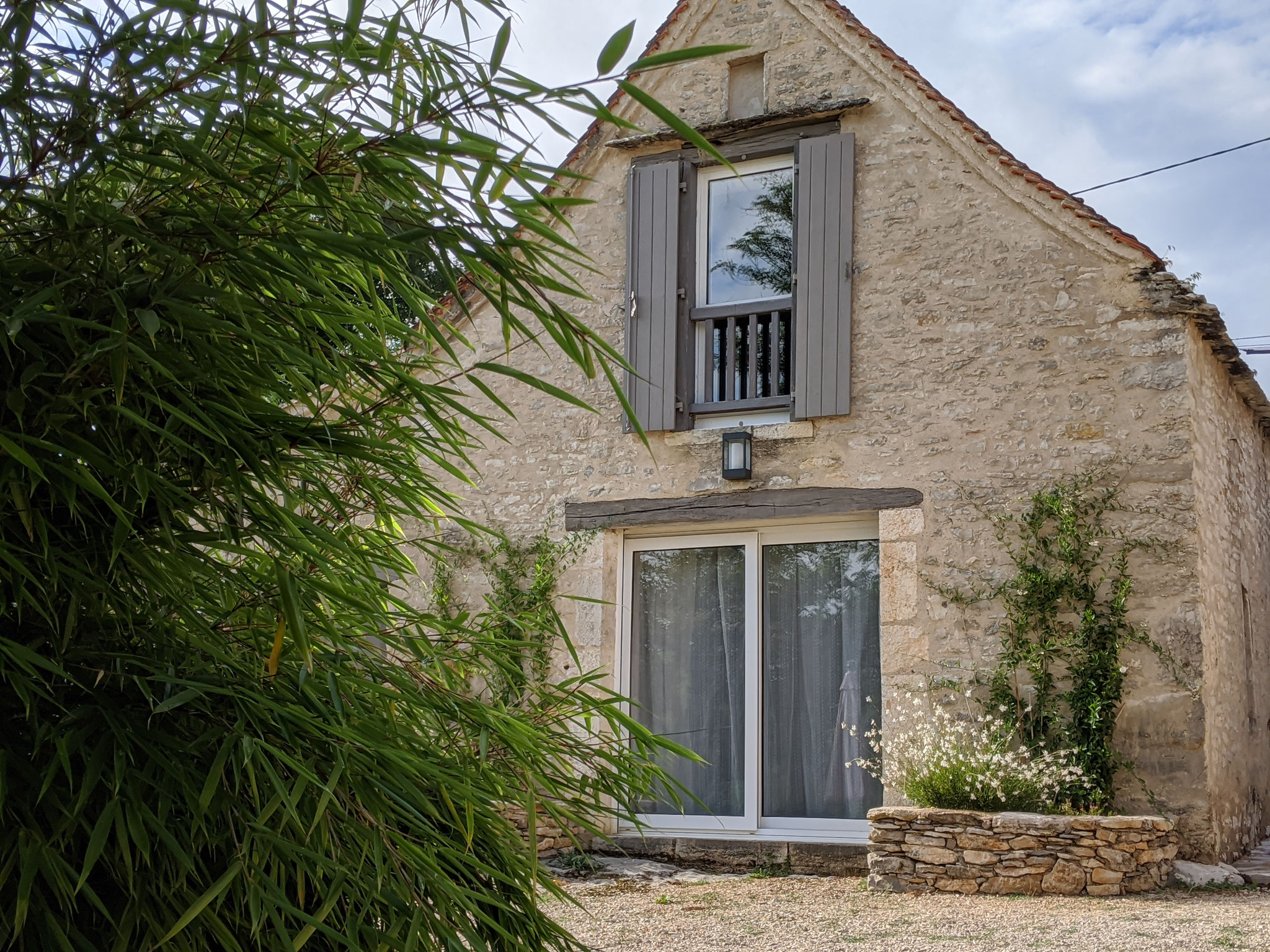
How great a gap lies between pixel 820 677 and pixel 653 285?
284 cm

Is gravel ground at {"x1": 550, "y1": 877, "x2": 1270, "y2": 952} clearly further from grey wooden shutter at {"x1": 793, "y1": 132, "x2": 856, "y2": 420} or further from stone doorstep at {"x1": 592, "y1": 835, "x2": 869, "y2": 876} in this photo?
grey wooden shutter at {"x1": 793, "y1": 132, "x2": 856, "y2": 420}

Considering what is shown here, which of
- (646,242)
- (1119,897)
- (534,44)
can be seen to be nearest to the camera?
(534,44)

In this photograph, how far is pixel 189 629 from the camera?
1475 mm

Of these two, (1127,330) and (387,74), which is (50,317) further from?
(1127,330)

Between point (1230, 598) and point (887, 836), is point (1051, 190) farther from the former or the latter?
point (887, 836)

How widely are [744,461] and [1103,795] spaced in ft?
9.27

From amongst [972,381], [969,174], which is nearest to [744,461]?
[972,381]

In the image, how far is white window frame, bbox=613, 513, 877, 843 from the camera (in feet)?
23.4

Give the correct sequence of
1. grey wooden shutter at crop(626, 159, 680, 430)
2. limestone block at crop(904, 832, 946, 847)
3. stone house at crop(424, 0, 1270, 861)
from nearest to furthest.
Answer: limestone block at crop(904, 832, 946, 847) → stone house at crop(424, 0, 1270, 861) → grey wooden shutter at crop(626, 159, 680, 430)

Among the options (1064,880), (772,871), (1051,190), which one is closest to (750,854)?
(772,871)

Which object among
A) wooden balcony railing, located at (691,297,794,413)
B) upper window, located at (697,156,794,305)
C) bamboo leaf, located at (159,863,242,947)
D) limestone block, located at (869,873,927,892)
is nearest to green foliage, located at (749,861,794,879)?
limestone block, located at (869,873,927,892)

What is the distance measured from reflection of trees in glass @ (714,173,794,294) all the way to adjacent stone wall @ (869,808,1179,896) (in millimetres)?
3572

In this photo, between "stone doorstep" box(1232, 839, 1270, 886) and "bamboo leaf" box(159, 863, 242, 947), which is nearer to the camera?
"bamboo leaf" box(159, 863, 242, 947)

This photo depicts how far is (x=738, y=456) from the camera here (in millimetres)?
7410
